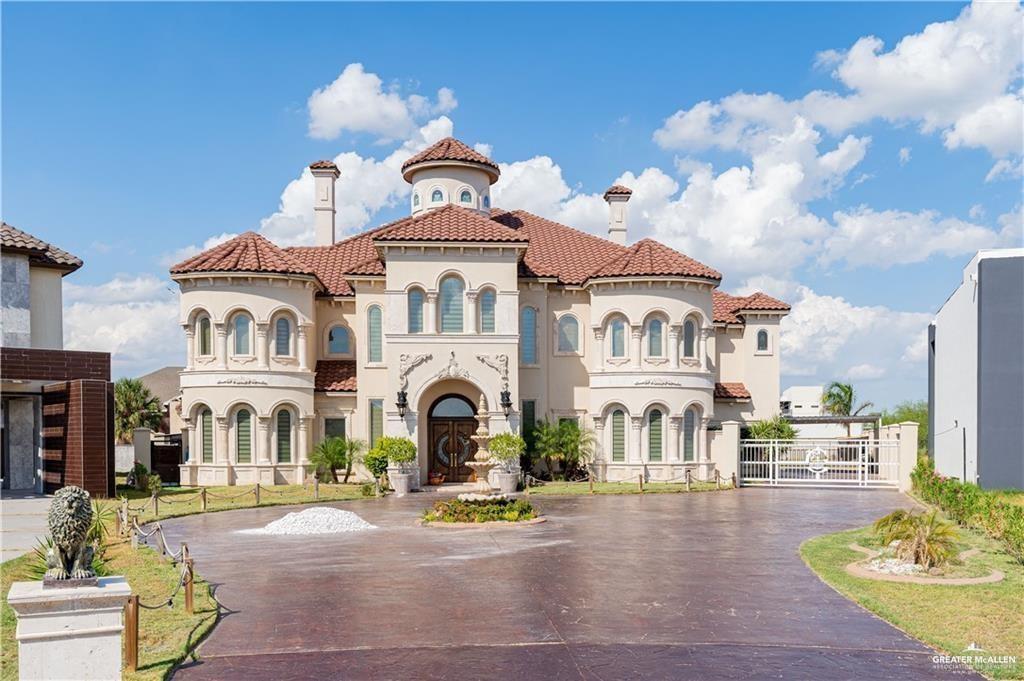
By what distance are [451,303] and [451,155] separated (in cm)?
911

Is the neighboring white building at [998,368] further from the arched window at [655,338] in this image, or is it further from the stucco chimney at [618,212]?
the stucco chimney at [618,212]

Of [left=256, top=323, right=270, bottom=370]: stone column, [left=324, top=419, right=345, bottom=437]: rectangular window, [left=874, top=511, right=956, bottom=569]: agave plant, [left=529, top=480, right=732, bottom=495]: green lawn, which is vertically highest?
[left=256, top=323, right=270, bottom=370]: stone column

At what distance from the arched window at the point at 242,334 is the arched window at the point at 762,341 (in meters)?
20.6

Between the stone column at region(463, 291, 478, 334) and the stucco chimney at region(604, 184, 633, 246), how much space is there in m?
12.5

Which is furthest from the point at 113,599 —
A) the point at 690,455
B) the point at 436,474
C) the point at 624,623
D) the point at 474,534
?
the point at 690,455

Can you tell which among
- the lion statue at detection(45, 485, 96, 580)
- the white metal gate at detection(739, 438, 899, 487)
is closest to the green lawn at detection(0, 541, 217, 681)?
the lion statue at detection(45, 485, 96, 580)

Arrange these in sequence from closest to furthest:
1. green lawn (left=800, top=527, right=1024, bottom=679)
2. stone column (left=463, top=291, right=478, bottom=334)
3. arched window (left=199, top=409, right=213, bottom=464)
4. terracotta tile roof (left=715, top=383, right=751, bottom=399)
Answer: green lawn (left=800, top=527, right=1024, bottom=679) → stone column (left=463, top=291, right=478, bottom=334) → arched window (left=199, top=409, right=213, bottom=464) → terracotta tile roof (left=715, top=383, right=751, bottom=399)

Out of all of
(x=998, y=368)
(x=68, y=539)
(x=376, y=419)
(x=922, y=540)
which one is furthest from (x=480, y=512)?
(x=68, y=539)

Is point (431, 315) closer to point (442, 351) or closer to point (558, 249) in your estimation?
point (442, 351)

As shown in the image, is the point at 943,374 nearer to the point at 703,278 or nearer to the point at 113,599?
the point at 703,278

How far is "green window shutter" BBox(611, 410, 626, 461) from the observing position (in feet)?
112

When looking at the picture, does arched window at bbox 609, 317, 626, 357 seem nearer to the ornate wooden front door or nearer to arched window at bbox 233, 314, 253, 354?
the ornate wooden front door

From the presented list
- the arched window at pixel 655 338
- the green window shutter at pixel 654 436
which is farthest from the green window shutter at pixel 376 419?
the arched window at pixel 655 338

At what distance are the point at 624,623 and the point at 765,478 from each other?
931 inches
